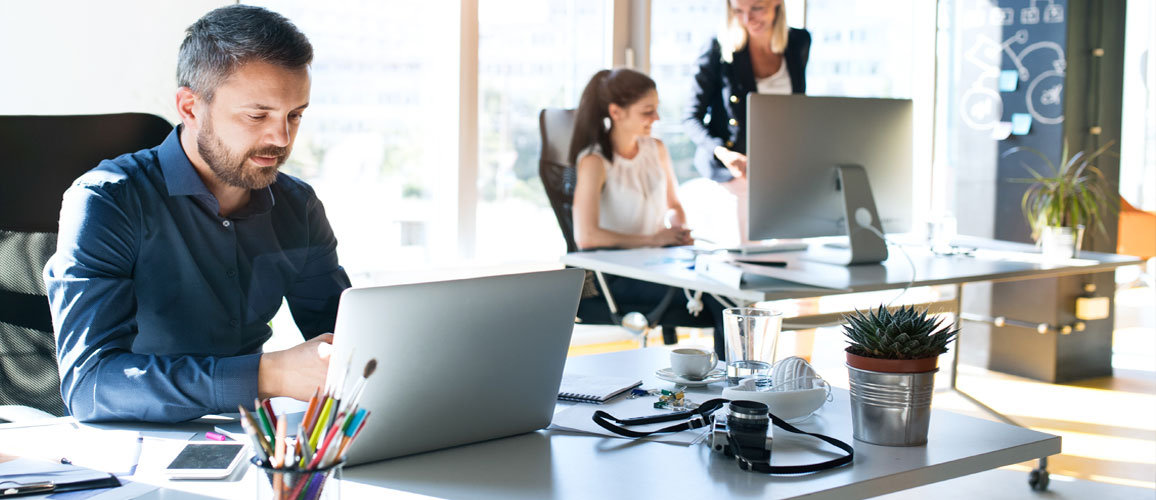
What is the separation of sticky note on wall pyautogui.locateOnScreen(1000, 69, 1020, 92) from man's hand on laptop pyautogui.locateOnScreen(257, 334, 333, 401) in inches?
166

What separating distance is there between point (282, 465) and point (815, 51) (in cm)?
517

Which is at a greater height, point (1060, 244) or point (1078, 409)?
point (1060, 244)

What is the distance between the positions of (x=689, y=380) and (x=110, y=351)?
0.81m

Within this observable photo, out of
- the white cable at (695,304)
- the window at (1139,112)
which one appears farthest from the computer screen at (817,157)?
the window at (1139,112)

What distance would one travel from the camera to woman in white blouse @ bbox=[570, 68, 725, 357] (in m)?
3.35

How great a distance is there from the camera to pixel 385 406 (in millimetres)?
1093

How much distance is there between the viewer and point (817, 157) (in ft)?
9.19

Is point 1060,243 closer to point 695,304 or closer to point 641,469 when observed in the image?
point 695,304

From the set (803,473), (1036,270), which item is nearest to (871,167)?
(1036,270)

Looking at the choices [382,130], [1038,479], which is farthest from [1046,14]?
[382,130]

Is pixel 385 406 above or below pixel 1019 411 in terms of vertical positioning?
above

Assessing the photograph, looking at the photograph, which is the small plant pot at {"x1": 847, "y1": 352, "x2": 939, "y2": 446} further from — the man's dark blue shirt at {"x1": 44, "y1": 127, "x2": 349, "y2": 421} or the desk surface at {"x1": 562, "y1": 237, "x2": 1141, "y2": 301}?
the desk surface at {"x1": 562, "y1": 237, "x2": 1141, "y2": 301}

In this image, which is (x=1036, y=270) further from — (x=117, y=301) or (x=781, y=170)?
(x=117, y=301)

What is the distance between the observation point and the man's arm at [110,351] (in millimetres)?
1251
